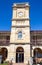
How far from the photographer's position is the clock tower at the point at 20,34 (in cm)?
5052

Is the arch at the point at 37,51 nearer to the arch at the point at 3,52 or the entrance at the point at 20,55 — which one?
the entrance at the point at 20,55

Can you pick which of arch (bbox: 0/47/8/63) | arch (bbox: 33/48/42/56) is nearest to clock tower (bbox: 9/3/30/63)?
arch (bbox: 0/47/8/63)

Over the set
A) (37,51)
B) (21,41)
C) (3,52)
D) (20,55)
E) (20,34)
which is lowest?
(3,52)

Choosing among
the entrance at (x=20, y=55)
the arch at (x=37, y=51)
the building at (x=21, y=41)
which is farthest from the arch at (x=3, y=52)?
the arch at (x=37, y=51)

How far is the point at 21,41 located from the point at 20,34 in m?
1.75

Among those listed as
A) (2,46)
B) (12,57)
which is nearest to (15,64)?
(12,57)

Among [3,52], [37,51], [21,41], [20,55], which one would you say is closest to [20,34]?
[21,41]

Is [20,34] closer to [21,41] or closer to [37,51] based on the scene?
[21,41]

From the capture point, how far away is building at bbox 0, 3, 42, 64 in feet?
166

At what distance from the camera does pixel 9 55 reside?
50.7 meters

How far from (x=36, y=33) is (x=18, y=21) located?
5682 mm

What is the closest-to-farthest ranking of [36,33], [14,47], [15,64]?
1. [15,64]
2. [14,47]
3. [36,33]

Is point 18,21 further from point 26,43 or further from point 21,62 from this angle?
point 21,62

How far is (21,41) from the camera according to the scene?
168 ft
